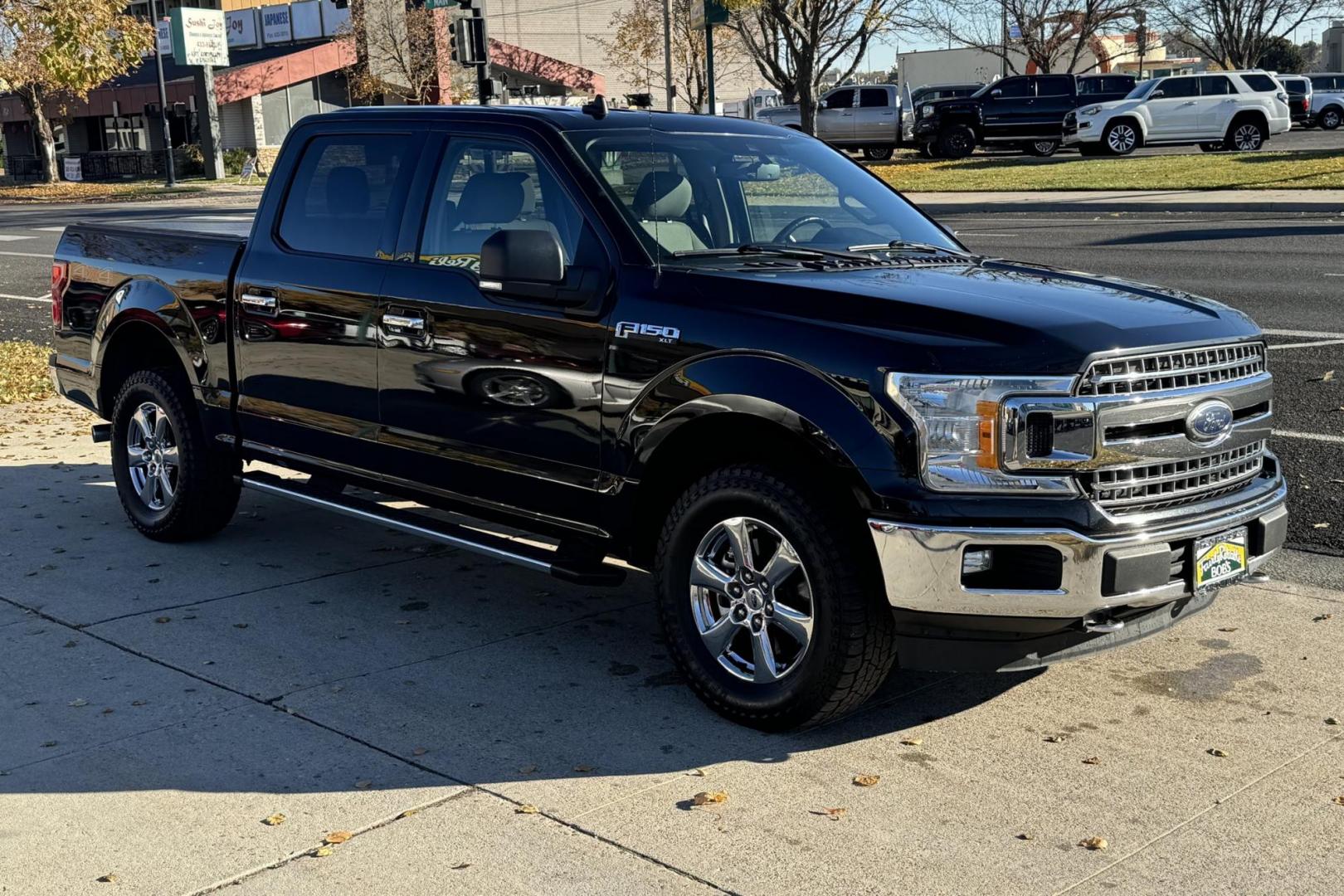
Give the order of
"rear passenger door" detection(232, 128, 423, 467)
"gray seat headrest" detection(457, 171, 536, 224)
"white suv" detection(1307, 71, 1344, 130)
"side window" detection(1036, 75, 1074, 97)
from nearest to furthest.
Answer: "gray seat headrest" detection(457, 171, 536, 224)
"rear passenger door" detection(232, 128, 423, 467)
"side window" detection(1036, 75, 1074, 97)
"white suv" detection(1307, 71, 1344, 130)

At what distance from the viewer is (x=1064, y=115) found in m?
38.7

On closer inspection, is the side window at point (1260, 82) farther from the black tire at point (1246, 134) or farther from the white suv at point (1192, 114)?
the black tire at point (1246, 134)

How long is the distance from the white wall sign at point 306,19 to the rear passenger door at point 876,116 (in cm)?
2924

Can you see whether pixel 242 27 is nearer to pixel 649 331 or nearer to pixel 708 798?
pixel 649 331

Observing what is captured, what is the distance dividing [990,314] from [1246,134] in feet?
114

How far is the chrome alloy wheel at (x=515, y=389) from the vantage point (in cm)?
529

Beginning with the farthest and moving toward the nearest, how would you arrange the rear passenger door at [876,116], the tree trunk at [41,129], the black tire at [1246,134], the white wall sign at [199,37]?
the tree trunk at [41,129] → the white wall sign at [199,37] → the rear passenger door at [876,116] → the black tire at [1246,134]

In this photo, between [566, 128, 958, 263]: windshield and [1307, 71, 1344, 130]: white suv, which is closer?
[566, 128, 958, 263]: windshield

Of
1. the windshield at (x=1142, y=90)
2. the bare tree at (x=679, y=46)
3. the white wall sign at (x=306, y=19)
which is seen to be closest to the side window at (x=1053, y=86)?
the windshield at (x=1142, y=90)

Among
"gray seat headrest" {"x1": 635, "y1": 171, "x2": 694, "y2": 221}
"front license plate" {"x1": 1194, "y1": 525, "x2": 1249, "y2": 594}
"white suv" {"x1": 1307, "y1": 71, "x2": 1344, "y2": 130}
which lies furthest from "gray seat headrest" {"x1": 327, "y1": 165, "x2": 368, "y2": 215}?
"white suv" {"x1": 1307, "y1": 71, "x2": 1344, "y2": 130}

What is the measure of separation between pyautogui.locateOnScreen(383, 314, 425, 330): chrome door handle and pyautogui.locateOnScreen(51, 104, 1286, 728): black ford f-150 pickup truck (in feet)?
0.07

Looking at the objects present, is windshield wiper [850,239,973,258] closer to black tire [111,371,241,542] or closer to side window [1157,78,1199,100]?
black tire [111,371,241,542]

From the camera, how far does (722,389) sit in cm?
469

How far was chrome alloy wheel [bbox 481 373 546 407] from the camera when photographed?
5.29 meters
